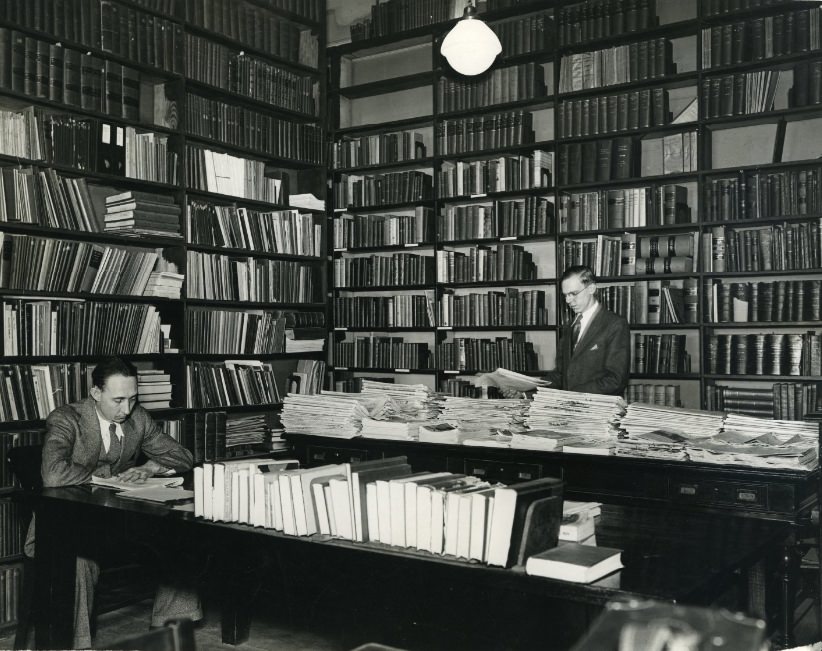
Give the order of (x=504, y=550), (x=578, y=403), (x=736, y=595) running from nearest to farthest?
(x=504, y=550) → (x=736, y=595) → (x=578, y=403)

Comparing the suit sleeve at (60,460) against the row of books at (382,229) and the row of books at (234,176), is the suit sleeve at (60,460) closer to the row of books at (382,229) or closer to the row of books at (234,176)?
the row of books at (234,176)

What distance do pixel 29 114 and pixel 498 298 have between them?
291 centimetres

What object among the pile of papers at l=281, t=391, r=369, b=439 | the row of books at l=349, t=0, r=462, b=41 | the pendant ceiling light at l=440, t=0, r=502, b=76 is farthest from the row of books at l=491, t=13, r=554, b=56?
the pile of papers at l=281, t=391, r=369, b=439

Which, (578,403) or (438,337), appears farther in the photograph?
(438,337)

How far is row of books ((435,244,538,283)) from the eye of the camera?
5426mm

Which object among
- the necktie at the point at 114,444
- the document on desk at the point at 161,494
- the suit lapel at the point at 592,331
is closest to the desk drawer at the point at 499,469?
the suit lapel at the point at 592,331

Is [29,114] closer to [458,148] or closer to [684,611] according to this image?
[458,148]

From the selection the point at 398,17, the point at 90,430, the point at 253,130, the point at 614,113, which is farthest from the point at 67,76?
the point at 614,113

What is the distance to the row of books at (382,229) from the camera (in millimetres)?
5777

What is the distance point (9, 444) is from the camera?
393 cm

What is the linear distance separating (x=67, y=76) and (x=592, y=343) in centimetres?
299

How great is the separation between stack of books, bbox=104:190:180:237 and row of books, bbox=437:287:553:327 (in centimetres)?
192

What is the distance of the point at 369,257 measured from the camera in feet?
19.6

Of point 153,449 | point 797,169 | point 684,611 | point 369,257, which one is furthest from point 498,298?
point 684,611
